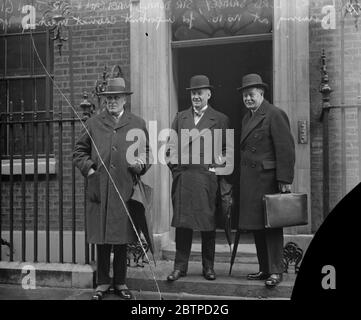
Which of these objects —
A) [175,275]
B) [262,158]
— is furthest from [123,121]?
[175,275]

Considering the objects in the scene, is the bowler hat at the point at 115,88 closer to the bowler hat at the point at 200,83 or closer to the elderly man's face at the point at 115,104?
the elderly man's face at the point at 115,104

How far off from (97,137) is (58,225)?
1.25 m

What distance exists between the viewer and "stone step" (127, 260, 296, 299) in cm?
408

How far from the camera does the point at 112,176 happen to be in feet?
13.8

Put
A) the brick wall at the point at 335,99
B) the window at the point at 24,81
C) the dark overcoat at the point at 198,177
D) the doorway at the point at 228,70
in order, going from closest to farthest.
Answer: the brick wall at the point at 335,99 < the dark overcoat at the point at 198,177 < the doorway at the point at 228,70 < the window at the point at 24,81

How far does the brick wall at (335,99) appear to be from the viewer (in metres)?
4.12

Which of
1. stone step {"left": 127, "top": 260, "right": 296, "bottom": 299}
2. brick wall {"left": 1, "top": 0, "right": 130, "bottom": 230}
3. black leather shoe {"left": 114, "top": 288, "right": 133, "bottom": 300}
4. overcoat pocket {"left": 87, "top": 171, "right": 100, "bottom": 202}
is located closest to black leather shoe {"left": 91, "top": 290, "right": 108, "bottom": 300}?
black leather shoe {"left": 114, "top": 288, "right": 133, "bottom": 300}

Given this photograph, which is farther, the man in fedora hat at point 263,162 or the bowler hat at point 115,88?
the bowler hat at point 115,88

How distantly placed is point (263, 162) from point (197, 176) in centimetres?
56

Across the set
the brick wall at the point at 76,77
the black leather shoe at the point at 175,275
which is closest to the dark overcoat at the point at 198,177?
the black leather shoe at the point at 175,275

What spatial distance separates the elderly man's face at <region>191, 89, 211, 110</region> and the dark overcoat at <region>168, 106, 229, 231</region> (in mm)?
68
